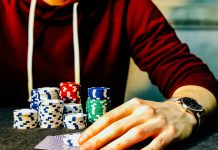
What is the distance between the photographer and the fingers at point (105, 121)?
1193 mm

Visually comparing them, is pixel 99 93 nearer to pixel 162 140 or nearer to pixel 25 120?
pixel 25 120

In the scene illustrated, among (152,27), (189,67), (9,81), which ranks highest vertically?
(152,27)

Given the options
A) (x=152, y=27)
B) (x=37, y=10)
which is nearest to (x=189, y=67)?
(x=152, y=27)

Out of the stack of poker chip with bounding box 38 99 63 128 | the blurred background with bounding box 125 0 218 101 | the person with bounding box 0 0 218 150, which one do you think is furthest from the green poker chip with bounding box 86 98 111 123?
the blurred background with bounding box 125 0 218 101

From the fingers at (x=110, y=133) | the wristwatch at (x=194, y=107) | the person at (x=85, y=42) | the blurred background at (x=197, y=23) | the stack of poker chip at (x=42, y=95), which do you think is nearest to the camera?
the fingers at (x=110, y=133)

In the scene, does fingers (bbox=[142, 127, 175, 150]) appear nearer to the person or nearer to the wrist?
the wrist

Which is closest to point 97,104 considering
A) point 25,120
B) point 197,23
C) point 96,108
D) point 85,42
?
point 96,108

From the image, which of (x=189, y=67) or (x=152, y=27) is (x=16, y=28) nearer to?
(x=152, y=27)

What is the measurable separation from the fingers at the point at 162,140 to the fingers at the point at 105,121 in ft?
0.38

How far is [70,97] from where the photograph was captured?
1.68m

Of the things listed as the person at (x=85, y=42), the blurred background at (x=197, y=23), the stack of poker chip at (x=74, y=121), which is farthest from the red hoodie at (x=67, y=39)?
the blurred background at (x=197, y=23)

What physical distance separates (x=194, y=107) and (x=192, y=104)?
14 mm

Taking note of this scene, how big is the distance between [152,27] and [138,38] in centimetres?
10

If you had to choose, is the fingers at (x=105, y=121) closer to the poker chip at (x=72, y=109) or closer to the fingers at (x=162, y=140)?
the fingers at (x=162, y=140)
